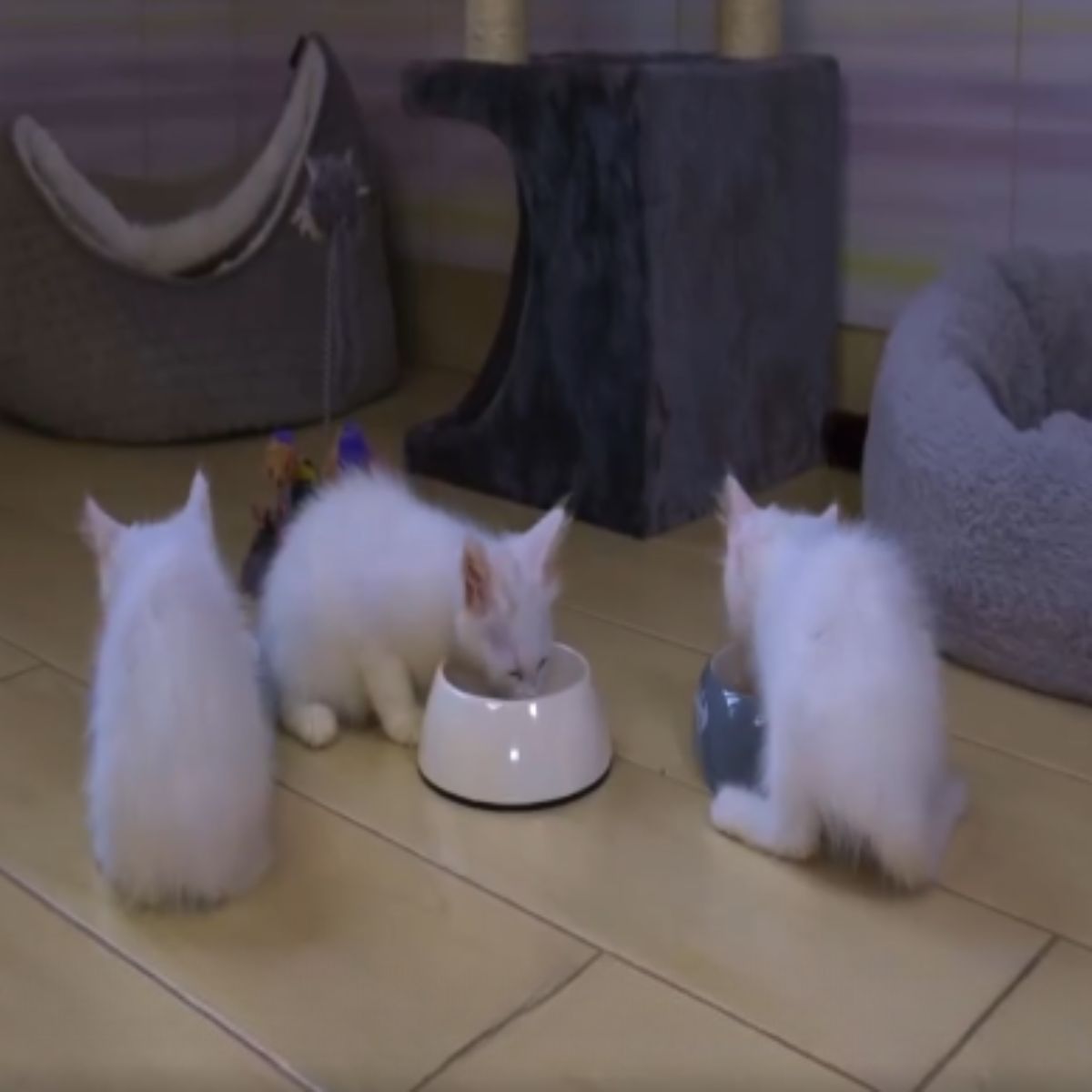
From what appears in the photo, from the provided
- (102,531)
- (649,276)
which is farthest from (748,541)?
(649,276)

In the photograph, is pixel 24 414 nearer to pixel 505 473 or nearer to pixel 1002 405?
pixel 505 473

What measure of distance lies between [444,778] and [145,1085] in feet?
1.31

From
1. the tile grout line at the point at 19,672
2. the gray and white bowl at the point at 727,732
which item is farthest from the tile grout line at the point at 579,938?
the tile grout line at the point at 19,672

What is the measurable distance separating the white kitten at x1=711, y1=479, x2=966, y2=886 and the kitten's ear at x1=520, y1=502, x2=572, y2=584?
20 cm

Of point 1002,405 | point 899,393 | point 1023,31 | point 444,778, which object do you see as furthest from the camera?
point 1023,31

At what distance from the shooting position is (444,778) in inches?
51.4

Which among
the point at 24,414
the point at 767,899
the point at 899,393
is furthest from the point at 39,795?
the point at 24,414

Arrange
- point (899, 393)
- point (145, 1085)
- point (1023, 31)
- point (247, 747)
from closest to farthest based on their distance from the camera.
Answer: point (145, 1085) < point (247, 747) < point (899, 393) < point (1023, 31)

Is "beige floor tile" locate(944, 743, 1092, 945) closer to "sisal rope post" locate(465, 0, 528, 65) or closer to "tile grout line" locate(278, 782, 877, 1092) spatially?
"tile grout line" locate(278, 782, 877, 1092)

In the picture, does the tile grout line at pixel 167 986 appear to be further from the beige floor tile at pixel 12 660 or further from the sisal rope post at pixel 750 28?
the sisal rope post at pixel 750 28

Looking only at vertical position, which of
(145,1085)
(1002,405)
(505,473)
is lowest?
(145,1085)

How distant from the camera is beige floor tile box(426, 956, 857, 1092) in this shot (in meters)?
0.97

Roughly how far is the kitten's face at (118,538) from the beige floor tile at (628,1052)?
462 mm

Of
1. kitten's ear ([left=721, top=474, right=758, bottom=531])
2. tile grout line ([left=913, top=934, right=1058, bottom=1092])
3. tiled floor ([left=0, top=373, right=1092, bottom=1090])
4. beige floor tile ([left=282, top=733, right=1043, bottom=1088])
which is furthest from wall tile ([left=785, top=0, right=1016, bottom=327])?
tile grout line ([left=913, top=934, right=1058, bottom=1092])
